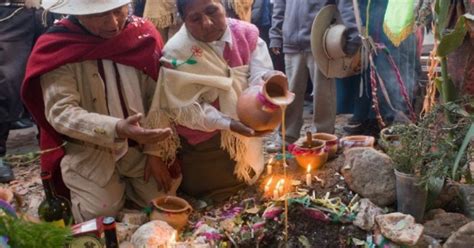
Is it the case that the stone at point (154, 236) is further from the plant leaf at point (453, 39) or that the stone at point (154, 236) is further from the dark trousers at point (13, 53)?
the dark trousers at point (13, 53)

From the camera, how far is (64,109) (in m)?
2.11

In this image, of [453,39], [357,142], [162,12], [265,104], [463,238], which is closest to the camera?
[463,238]

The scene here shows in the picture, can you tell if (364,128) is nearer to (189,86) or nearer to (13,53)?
(189,86)

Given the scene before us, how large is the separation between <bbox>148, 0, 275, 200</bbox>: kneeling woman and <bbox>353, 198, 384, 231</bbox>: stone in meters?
0.58

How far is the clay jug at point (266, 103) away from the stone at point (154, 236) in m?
0.57

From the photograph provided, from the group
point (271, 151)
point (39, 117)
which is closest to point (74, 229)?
point (39, 117)

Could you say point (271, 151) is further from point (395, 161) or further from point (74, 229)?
point (74, 229)

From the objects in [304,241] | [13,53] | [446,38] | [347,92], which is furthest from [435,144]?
[13,53]

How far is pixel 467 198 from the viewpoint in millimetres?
2043

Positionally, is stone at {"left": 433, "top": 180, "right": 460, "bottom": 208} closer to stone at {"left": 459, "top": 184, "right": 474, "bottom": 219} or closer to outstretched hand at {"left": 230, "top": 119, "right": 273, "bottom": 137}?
stone at {"left": 459, "top": 184, "right": 474, "bottom": 219}

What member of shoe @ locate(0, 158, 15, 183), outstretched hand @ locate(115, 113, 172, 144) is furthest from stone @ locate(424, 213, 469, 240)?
shoe @ locate(0, 158, 15, 183)

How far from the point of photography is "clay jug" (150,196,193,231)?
2.13 metres

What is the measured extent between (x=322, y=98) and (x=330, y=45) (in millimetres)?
412

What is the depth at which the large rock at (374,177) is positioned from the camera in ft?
6.98
